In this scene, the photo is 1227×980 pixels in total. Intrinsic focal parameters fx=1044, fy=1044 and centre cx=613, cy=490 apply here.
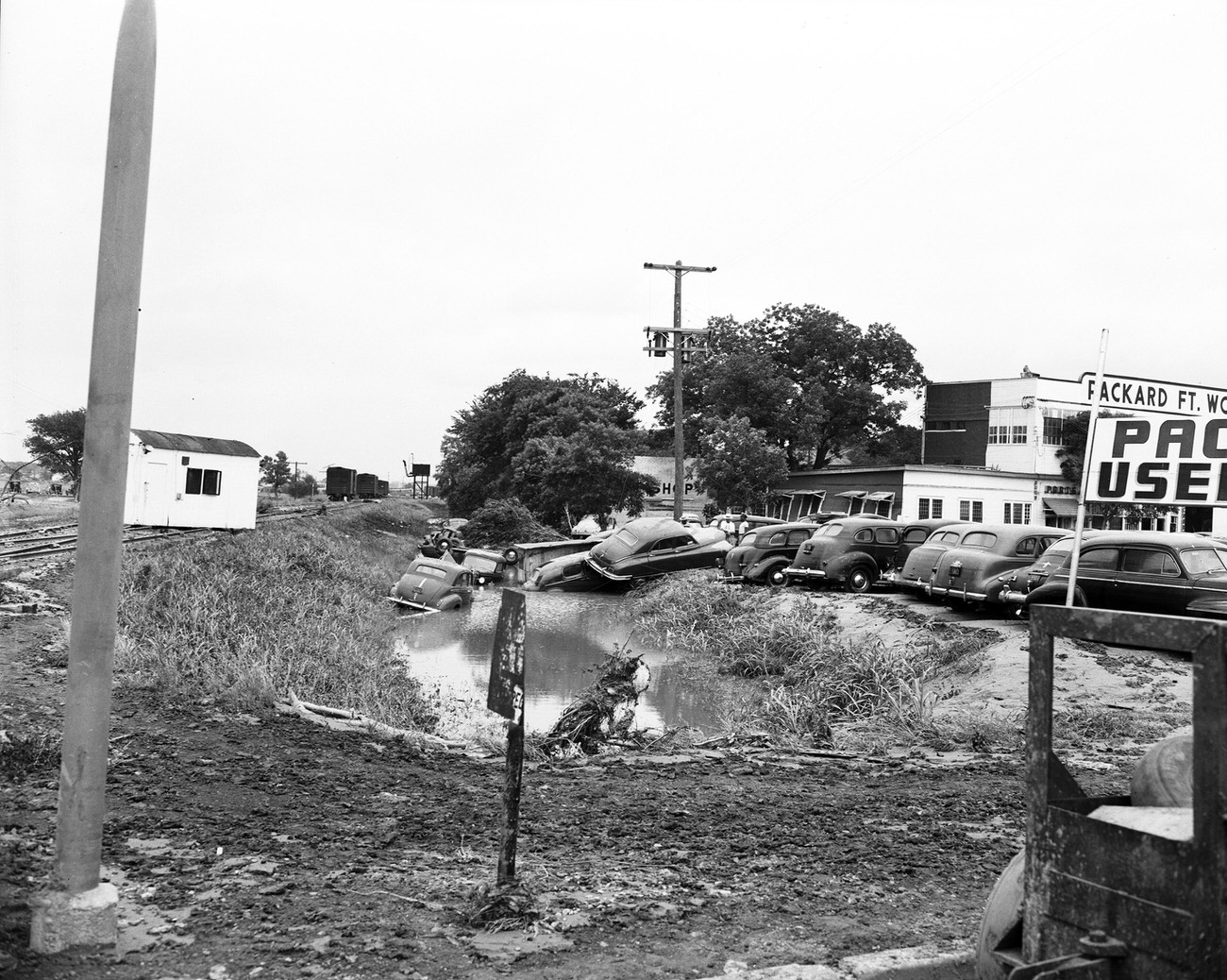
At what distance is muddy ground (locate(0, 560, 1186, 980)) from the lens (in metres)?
4.14

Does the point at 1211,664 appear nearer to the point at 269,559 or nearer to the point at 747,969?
the point at 747,969

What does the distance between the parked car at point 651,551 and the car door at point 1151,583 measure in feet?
48.1

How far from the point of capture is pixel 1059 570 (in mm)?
15469

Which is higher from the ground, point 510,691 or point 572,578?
point 510,691

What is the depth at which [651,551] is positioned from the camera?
29.0 meters

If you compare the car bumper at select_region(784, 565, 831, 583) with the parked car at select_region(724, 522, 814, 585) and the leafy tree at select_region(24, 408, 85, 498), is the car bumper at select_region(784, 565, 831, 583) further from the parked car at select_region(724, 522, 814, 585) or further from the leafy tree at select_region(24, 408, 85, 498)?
the leafy tree at select_region(24, 408, 85, 498)

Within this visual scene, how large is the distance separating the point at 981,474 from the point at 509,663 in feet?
146

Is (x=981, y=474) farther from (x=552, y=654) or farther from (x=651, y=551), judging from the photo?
(x=552, y=654)

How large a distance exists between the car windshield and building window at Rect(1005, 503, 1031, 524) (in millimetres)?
33614

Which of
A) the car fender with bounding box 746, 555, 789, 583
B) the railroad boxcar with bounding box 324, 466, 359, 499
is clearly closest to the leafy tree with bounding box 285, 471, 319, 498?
the railroad boxcar with bounding box 324, 466, 359, 499

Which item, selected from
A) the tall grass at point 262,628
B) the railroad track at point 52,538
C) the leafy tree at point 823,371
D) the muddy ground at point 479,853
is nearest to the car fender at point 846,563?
the tall grass at point 262,628

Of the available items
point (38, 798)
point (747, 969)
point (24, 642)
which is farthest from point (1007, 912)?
point (24, 642)

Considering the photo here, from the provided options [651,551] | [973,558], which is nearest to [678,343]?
[651,551]

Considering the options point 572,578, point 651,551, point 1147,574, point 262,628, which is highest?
point 1147,574
